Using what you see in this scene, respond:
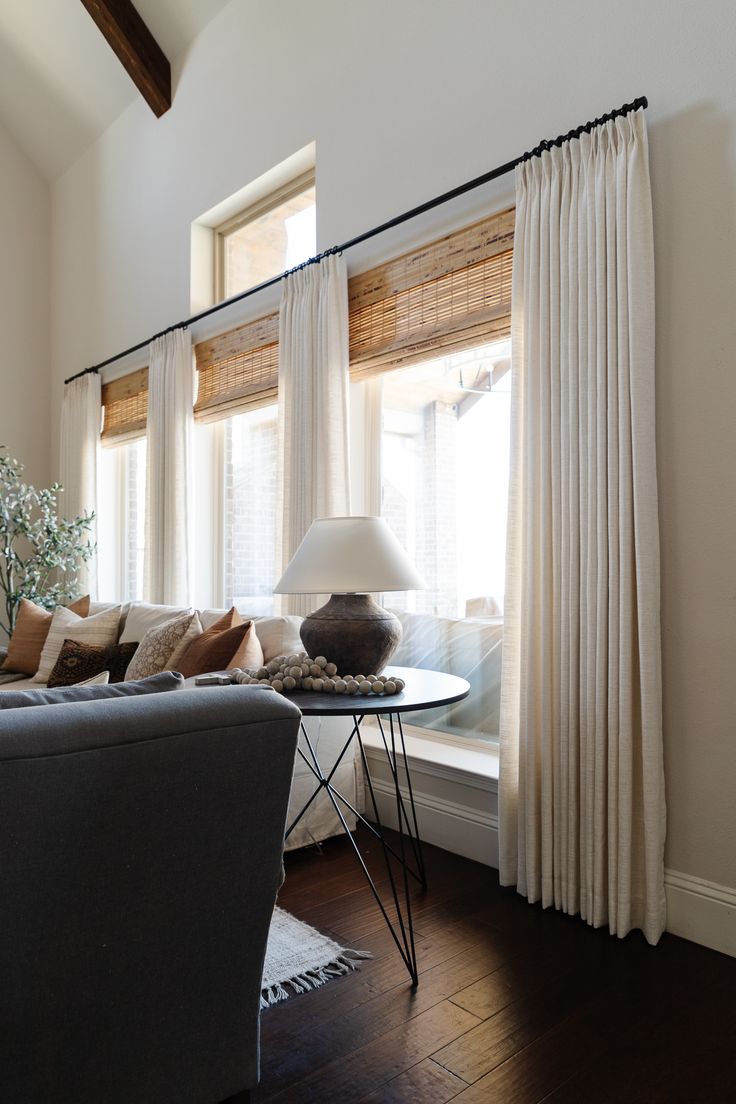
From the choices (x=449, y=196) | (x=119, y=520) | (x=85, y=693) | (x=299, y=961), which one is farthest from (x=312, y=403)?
(x=119, y=520)

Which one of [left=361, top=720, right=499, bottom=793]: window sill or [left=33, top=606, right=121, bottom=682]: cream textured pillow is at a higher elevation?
[left=33, top=606, right=121, bottom=682]: cream textured pillow

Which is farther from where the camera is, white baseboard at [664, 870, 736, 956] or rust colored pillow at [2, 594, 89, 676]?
rust colored pillow at [2, 594, 89, 676]

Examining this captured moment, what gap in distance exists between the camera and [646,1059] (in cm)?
164

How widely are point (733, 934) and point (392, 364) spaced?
2310 millimetres

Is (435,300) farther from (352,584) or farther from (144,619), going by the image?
(144,619)

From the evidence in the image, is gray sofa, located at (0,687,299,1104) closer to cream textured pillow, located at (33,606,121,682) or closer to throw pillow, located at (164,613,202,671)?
throw pillow, located at (164,613,202,671)

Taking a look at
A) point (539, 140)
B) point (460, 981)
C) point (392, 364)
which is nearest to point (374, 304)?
point (392, 364)

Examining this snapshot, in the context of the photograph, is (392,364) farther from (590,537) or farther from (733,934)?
(733,934)

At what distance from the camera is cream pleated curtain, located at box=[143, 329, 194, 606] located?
450 cm

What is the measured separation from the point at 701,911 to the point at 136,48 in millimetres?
5175

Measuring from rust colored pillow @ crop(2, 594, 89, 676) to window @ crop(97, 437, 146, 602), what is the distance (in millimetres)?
1320

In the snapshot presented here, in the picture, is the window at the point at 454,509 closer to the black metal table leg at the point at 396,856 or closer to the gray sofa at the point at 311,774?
the gray sofa at the point at 311,774

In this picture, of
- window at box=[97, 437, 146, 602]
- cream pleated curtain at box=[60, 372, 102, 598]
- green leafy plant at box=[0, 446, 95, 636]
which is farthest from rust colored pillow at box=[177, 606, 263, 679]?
cream pleated curtain at box=[60, 372, 102, 598]

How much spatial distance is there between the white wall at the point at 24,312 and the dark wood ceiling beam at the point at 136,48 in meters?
1.85
